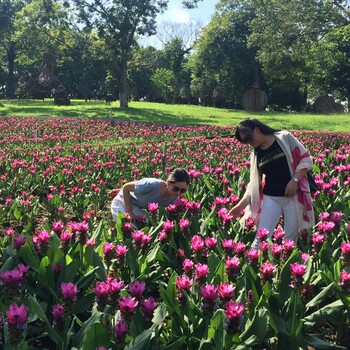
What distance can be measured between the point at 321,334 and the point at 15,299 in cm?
194

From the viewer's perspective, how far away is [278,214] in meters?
4.68

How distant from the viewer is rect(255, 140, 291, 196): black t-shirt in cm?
457

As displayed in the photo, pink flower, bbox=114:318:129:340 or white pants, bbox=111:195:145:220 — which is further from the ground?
pink flower, bbox=114:318:129:340

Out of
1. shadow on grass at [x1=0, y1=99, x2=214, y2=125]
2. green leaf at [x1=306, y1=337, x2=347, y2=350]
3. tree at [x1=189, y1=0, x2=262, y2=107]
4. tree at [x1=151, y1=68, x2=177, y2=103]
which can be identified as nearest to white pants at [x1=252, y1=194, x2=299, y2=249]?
green leaf at [x1=306, y1=337, x2=347, y2=350]

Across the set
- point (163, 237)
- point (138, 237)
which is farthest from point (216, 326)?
point (163, 237)

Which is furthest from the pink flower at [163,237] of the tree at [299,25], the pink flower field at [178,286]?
the tree at [299,25]

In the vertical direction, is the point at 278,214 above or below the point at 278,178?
below

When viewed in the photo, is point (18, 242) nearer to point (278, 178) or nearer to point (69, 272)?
point (69, 272)

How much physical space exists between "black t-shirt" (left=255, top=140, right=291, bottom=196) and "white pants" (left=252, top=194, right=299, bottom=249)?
0.28 feet

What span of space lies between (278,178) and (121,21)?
28478mm

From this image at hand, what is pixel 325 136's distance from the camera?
14.2 metres

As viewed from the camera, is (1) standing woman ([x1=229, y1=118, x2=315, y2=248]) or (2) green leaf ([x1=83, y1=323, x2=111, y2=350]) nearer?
(2) green leaf ([x1=83, y1=323, x2=111, y2=350])

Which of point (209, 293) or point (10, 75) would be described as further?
point (10, 75)

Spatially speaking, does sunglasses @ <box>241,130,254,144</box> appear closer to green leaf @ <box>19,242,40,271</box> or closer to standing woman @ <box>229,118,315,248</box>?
standing woman @ <box>229,118,315,248</box>
